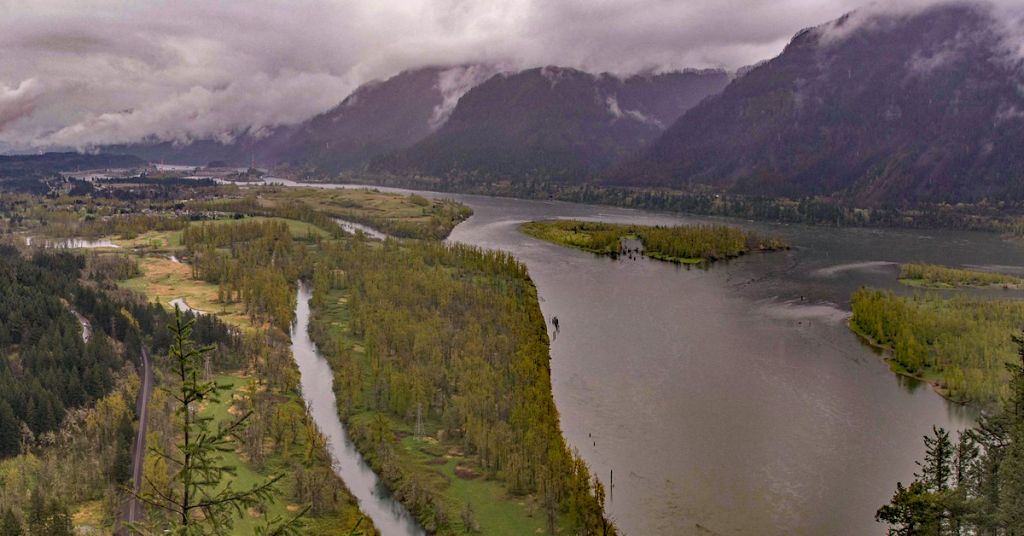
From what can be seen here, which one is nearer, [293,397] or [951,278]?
[293,397]

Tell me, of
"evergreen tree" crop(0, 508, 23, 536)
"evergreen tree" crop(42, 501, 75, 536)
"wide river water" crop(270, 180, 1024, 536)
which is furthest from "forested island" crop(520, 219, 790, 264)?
"evergreen tree" crop(0, 508, 23, 536)

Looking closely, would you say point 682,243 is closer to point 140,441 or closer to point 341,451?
point 341,451

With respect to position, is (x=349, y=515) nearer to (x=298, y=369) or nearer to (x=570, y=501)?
(x=570, y=501)

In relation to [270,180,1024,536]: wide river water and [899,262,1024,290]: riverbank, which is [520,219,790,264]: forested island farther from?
[899,262,1024,290]: riverbank

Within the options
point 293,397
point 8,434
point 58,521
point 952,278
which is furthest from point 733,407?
point 952,278

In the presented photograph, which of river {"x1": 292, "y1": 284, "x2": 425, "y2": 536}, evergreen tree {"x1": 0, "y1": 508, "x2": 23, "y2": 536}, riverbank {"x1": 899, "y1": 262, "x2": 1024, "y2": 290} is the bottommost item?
river {"x1": 292, "y1": 284, "x2": 425, "y2": 536}

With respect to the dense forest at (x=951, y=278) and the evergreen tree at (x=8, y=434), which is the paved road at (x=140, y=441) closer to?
the evergreen tree at (x=8, y=434)
